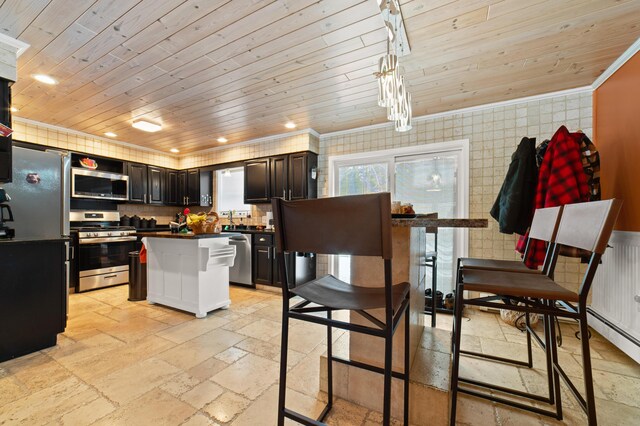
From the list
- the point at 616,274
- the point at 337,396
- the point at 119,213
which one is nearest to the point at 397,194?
the point at 616,274

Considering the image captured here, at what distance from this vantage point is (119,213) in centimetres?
489

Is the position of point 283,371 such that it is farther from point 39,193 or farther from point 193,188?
point 193,188

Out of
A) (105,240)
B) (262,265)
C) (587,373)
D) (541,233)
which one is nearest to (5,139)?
(105,240)

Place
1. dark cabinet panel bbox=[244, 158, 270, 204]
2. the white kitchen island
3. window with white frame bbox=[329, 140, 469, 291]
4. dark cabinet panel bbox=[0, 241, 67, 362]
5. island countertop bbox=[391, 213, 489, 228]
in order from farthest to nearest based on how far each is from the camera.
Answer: dark cabinet panel bbox=[244, 158, 270, 204]
window with white frame bbox=[329, 140, 469, 291]
the white kitchen island
dark cabinet panel bbox=[0, 241, 67, 362]
island countertop bbox=[391, 213, 489, 228]

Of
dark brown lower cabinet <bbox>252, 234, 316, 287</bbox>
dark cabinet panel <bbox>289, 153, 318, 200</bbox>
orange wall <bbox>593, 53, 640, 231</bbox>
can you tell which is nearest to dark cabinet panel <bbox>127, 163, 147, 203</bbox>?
dark brown lower cabinet <bbox>252, 234, 316, 287</bbox>

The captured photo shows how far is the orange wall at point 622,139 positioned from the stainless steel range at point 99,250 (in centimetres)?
604

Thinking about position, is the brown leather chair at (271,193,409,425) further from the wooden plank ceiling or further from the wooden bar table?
the wooden plank ceiling

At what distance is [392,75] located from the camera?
A: 4.92ft

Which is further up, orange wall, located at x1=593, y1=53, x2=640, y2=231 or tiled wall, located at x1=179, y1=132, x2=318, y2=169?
tiled wall, located at x1=179, y1=132, x2=318, y2=169

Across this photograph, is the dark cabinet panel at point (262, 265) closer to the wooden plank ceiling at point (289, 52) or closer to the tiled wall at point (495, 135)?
the wooden plank ceiling at point (289, 52)

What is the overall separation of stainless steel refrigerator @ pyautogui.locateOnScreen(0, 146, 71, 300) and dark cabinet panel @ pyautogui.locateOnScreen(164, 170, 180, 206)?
8.44 ft

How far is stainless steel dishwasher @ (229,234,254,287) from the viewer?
4171 mm

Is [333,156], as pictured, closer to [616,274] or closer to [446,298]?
[446,298]

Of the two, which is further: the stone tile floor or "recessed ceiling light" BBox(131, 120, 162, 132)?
"recessed ceiling light" BBox(131, 120, 162, 132)
